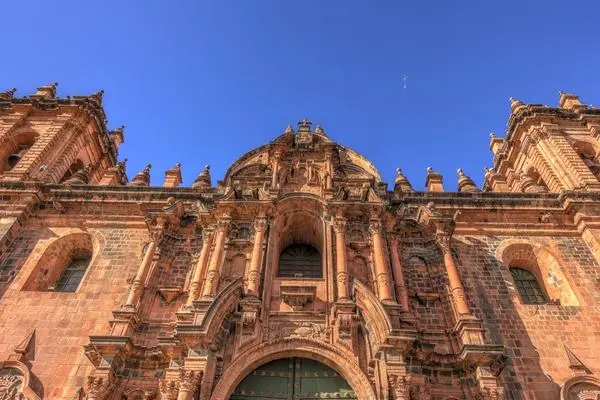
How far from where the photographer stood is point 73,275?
48.6ft

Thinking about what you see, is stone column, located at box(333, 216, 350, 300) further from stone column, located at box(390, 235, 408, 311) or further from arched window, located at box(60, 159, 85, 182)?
arched window, located at box(60, 159, 85, 182)

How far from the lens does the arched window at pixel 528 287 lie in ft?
46.4

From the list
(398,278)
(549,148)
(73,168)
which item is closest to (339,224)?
(398,278)

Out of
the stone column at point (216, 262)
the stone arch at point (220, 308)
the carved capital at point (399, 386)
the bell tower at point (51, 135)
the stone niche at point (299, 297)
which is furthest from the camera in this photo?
the bell tower at point (51, 135)

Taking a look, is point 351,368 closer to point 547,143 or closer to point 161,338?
point 161,338

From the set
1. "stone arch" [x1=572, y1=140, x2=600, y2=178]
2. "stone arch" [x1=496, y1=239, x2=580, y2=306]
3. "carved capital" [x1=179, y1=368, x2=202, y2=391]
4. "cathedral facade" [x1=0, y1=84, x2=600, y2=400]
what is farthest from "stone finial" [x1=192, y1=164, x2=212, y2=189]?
"stone arch" [x1=572, y1=140, x2=600, y2=178]

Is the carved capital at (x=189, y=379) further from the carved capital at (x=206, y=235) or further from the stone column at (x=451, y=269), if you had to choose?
the stone column at (x=451, y=269)

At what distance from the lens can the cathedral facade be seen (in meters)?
10.8

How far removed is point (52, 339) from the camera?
39.9 ft

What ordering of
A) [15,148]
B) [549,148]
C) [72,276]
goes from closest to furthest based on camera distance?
1. [72,276]
2. [549,148]
3. [15,148]

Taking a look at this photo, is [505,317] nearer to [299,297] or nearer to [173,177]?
[299,297]

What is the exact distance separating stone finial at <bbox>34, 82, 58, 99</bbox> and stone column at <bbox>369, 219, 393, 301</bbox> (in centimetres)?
1814

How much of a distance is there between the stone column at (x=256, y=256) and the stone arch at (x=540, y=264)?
7.78 meters

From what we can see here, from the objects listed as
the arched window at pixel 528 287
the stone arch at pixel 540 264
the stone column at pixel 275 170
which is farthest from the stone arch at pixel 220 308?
the arched window at pixel 528 287
